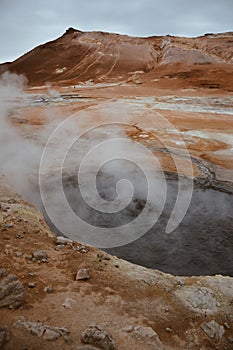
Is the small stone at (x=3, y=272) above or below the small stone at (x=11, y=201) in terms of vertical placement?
above

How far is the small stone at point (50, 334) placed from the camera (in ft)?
8.38

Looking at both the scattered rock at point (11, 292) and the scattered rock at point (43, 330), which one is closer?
the scattered rock at point (43, 330)

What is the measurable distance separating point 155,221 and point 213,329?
8.77 ft

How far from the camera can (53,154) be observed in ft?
27.3

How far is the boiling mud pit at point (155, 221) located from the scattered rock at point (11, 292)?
1820 millimetres

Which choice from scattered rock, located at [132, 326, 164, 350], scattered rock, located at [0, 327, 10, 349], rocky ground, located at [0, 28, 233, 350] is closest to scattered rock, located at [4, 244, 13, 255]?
rocky ground, located at [0, 28, 233, 350]

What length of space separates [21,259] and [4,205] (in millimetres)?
1530

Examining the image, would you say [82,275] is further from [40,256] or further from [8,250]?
[8,250]

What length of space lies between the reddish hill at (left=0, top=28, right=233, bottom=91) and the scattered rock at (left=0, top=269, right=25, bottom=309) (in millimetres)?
20350

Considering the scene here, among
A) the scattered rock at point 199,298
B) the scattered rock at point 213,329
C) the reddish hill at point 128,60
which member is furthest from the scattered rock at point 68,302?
the reddish hill at point 128,60

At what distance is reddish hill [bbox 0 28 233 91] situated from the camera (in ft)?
79.6

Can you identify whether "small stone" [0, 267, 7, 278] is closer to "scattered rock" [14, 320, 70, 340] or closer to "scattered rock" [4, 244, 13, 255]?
"scattered rock" [4, 244, 13, 255]

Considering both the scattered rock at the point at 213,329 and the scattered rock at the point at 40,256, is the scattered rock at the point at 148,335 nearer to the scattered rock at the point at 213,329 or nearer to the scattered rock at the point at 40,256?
the scattered rock at the point at 213,329

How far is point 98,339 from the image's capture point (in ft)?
8.51
